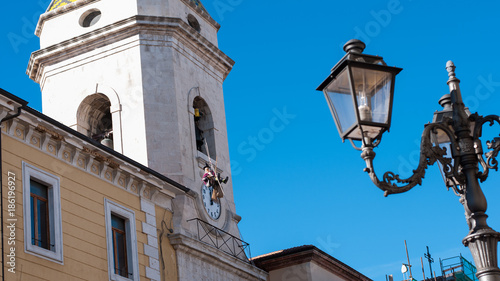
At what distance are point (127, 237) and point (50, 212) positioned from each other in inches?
112

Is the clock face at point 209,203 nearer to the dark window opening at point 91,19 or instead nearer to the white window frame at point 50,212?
the dark window opening at point 91,19

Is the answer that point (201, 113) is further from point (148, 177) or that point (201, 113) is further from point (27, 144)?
point (27, 144)

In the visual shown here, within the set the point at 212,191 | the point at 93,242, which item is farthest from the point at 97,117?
the point at 93,242

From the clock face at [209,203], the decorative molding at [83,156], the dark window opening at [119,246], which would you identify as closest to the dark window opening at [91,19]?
the clock face at [209,203]

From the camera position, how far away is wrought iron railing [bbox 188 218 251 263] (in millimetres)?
23031

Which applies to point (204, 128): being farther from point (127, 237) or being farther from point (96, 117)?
point (127, 237)

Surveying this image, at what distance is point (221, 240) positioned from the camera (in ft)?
78.5

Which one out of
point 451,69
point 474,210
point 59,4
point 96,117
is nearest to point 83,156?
point 96,117

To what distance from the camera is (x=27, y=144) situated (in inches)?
680

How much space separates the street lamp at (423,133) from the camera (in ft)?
27.1

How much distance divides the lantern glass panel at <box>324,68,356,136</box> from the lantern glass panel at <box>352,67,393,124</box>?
0.30ft

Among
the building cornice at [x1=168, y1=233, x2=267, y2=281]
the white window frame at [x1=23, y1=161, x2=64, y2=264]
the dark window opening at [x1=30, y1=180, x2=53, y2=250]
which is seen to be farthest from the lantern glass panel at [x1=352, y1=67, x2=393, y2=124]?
the building cornice at [x1=168, y1=233, x2=267, y2=281]

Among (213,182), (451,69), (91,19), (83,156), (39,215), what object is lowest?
(451,69)

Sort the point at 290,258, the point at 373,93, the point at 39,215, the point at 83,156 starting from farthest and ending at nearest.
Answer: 1. the point at 290,258
2. the point at 83,156
3. the point at 39,215
4. the point at 373,93
